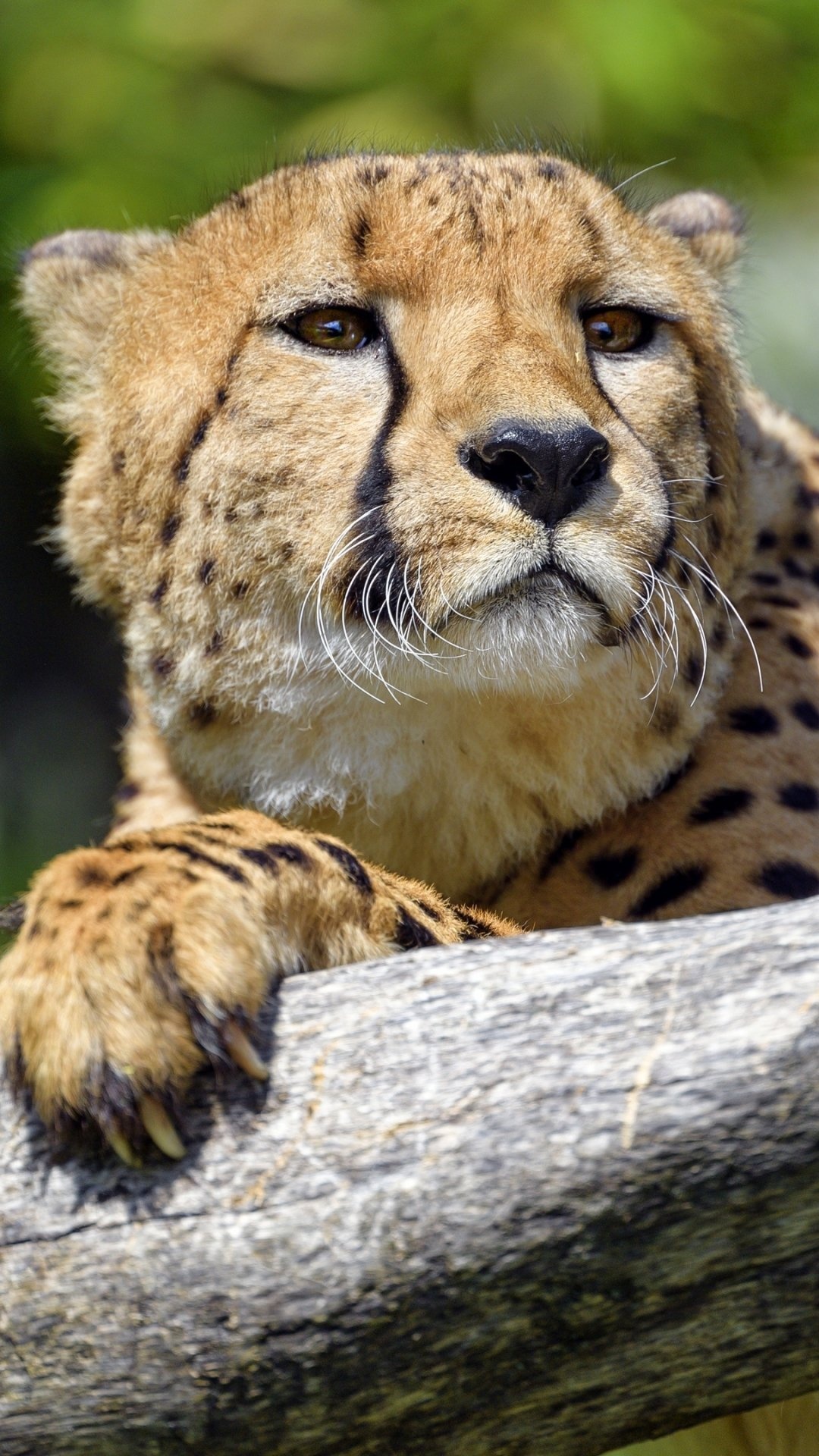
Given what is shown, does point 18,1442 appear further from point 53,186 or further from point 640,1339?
point 53,186

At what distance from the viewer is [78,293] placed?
2.38 metres

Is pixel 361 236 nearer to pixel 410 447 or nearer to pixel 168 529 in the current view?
pixel 410 447

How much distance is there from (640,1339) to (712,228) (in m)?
1.69

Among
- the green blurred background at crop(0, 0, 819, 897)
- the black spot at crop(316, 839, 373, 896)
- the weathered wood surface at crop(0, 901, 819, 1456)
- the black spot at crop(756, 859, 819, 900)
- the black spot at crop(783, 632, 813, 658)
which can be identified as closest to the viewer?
the weathered wood surface at crop(0, 901, 819, 1456)

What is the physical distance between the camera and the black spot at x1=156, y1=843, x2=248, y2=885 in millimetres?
1476

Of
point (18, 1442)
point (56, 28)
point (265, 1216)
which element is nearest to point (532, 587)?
point (265, 1216)

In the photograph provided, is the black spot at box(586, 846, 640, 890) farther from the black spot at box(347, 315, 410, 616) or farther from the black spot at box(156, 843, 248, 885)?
the black spot at box(156, 843, 248, 885)

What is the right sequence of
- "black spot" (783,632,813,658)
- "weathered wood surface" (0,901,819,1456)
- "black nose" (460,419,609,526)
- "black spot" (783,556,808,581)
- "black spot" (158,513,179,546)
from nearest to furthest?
1. "weathered wood surface" (0,901,819,1456)
2. "black nose" (460,419,609,526)
3. "black spot" (158,513,179,546)
4. "black spot" (783,632,813,658)
5. "black spot" (783,556,808,581)

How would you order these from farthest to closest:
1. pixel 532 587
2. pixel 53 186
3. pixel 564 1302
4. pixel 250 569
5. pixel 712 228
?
pixel 53 186, pixel 712 228, pixel 250 569, pixel 532 587, pixel 564 1302

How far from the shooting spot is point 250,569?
2.01 meters

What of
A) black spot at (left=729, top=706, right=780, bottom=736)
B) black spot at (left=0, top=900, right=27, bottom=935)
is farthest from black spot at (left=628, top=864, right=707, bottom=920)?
black spot at (left=0, top=900, right=27, bottom=935)

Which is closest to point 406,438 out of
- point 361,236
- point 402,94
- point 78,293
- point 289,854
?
point 361,236

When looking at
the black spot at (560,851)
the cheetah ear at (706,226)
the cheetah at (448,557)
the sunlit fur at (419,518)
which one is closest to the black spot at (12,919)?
the cheetah at (448,557)

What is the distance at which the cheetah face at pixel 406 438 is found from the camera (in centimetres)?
179
